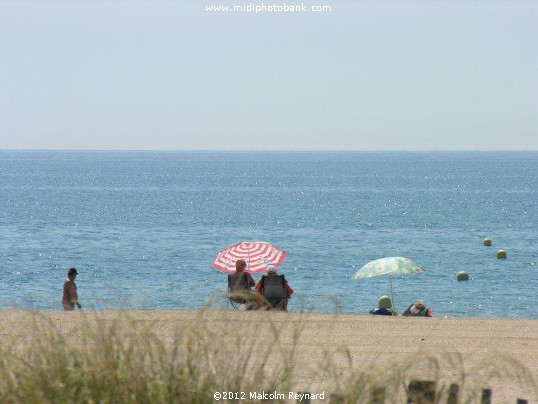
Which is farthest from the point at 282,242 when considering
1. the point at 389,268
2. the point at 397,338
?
the point at 397,338

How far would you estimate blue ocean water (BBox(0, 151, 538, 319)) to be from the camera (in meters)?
26.0

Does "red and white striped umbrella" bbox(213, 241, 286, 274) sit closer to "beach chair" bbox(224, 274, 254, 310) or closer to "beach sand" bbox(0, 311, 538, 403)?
"beach chair" bbox(224, 274, 254, 310)

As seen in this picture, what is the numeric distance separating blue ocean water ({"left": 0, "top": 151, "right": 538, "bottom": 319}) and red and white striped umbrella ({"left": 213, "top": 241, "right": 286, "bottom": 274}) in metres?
0.91

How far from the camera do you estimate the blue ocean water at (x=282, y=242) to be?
26016 millimetres

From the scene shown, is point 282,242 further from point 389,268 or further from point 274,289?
point 274,289

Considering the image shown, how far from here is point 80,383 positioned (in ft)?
13.9

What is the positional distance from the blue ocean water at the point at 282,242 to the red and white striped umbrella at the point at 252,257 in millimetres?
914

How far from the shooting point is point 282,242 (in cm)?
4781

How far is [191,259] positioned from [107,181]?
8824 cm

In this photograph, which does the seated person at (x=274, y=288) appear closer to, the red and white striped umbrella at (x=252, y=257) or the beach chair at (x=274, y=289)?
the beach chair at (x=274, y=289)

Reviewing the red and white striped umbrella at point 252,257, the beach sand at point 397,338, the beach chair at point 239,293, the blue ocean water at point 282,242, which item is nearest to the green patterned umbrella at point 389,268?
the blue ocean water at point 282,242

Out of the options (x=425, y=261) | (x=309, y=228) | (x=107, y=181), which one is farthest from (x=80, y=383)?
(x=107, y=181)

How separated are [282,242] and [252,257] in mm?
31221

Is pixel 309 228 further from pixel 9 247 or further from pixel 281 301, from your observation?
pixel 281 301
